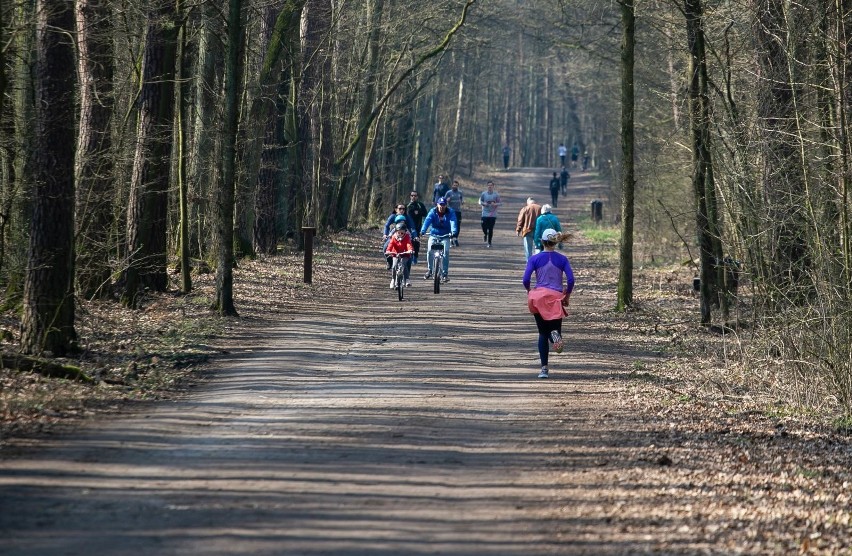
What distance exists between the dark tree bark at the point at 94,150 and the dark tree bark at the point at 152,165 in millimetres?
552

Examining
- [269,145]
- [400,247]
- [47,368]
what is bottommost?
[47,368]

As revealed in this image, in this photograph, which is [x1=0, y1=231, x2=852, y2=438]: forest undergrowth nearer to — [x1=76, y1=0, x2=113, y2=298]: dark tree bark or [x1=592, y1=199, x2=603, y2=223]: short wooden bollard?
[x1=76, y1=0, x2=113, y2=298]: dark tree bark

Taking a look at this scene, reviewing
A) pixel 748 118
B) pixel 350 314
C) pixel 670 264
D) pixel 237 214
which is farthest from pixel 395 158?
pixel 748 118

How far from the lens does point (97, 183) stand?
1714 centimetres

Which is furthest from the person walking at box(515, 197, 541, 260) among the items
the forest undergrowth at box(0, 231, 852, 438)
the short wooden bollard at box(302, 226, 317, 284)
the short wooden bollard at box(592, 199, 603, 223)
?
the short wooden bollard at box(592, 199, 603, 223)

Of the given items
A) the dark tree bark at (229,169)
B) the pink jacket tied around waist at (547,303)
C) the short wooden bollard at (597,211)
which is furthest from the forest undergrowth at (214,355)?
the short wooden bollard at (597,211)

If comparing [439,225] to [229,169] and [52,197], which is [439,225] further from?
[52,197]

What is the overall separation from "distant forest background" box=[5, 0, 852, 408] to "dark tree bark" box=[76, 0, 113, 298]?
49 mm

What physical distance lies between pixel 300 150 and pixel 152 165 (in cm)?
1297

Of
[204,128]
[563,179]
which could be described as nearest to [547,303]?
[204,128]

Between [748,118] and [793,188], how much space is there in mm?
1346

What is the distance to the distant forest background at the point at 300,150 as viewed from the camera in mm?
12430

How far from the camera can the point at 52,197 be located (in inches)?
492

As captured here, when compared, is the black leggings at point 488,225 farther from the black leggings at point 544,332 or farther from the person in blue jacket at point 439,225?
the black leggings at point 544,332
